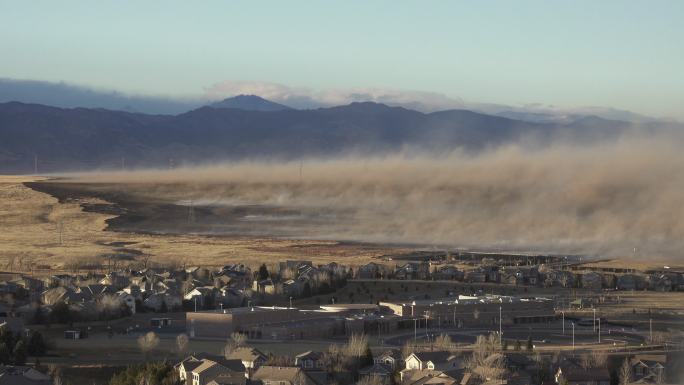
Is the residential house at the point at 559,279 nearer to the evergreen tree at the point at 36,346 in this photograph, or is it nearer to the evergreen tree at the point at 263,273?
the evergreen tree at the point at 263,273

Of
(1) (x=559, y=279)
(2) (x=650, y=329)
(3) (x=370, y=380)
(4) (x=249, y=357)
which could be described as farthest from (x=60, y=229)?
(3) (x=370, y=380)

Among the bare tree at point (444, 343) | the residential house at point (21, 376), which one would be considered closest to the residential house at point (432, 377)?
the bare tree at point (444, 343)

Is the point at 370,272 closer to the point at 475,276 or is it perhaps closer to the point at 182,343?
the point at 475,276

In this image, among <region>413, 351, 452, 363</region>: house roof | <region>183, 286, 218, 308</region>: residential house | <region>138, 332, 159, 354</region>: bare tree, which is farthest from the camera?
<region>183, 286, 218, 308</region>: residential house

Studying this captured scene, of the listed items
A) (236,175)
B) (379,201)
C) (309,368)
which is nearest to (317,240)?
(379,201)

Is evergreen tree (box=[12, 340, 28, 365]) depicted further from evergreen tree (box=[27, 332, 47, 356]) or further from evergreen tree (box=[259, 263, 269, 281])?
evergreen tree (box=[259, 263, 269, 281])

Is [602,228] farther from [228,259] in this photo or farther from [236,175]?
[236,175]

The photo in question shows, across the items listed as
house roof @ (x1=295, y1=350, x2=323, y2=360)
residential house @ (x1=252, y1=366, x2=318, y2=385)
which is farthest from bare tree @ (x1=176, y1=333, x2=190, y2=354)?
residential house @ (x1=252, y1=366, x2=318, y2=385)
